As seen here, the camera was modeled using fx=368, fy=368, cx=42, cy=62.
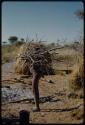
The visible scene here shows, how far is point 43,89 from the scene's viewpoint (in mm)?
8656

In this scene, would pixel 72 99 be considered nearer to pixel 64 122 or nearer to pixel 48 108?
pixel 48 108

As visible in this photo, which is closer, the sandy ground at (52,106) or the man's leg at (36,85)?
the sandy ground at (52,106)

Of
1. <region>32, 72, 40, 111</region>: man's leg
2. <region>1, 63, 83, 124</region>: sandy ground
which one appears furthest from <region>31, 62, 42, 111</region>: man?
<region>1, 63, 83, 124</region>: sandy ground

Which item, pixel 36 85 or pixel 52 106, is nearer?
pixel 36 85

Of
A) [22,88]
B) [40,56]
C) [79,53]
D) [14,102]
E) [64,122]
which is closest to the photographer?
[64,122]

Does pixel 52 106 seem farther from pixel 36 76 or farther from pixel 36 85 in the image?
pixel 36 76

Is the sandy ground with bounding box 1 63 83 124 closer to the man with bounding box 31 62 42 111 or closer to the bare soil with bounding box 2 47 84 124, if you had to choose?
the bare soil with bounding box 2 47 84 124

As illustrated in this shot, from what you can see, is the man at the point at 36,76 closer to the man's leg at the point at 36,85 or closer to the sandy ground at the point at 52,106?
the man's leg at the point at 36,85

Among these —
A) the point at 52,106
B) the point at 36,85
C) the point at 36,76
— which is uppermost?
the point at 36,76

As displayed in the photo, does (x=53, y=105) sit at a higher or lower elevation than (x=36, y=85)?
lower

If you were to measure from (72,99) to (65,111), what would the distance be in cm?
103

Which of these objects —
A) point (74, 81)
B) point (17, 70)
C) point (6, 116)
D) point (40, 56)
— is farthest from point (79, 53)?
point (17, 70)

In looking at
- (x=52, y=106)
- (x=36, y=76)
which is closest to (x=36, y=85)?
(x=36, y=76)

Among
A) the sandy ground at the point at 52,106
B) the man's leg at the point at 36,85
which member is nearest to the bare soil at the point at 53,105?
the sandy ground at the point at 52,106
